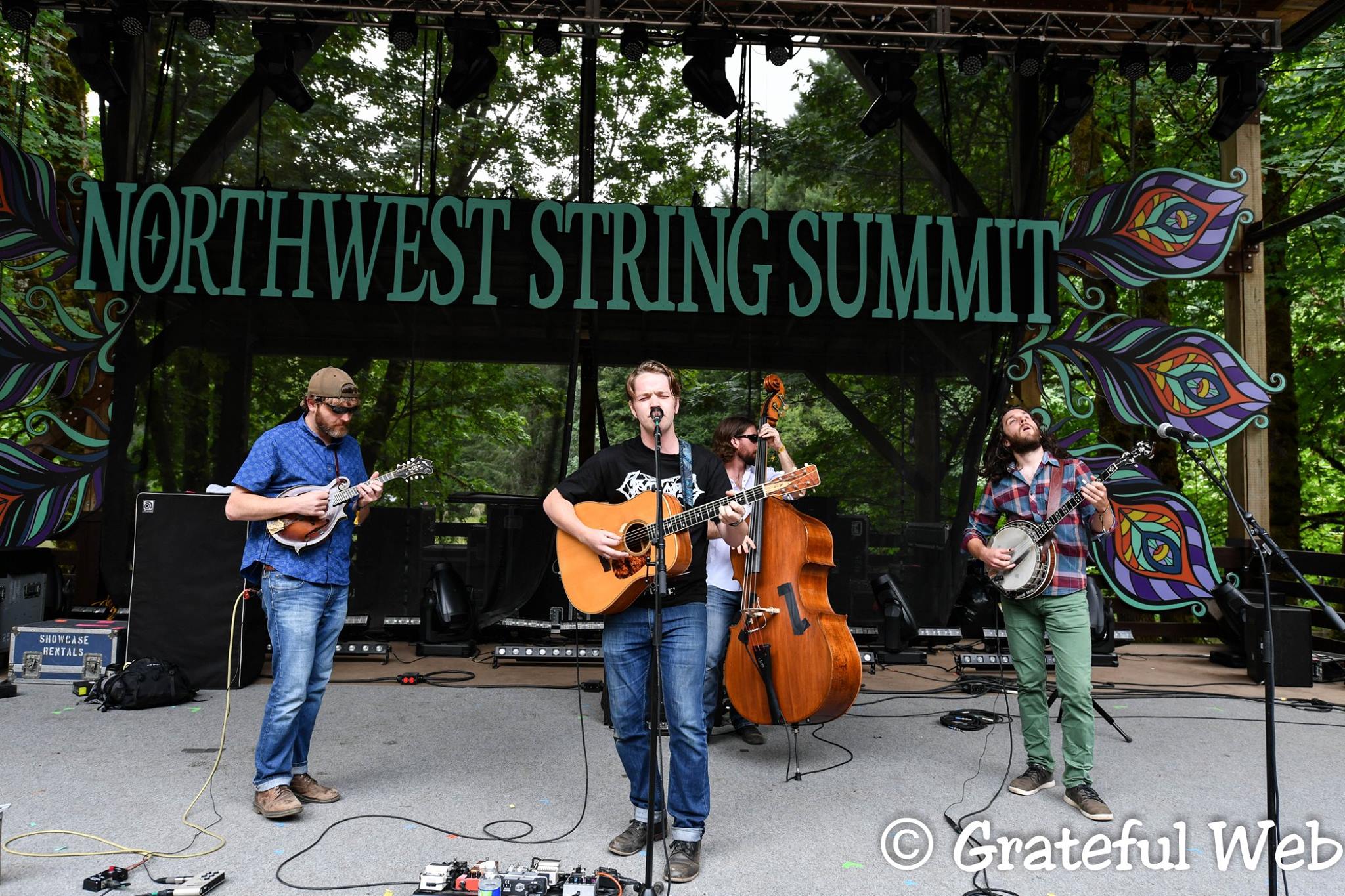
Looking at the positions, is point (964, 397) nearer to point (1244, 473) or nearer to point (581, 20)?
point (1244, 473)

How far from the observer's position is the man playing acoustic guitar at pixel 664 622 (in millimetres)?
3264

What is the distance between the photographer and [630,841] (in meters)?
3.36

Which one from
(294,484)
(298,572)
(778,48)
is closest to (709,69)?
(778,48)

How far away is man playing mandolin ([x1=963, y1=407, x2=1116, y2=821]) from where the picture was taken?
396 centimetres

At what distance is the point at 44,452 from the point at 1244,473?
35.6 feet

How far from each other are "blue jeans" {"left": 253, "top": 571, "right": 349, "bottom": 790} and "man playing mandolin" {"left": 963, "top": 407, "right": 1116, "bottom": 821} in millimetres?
3128

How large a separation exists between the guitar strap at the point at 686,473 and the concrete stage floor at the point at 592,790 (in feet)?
4.51

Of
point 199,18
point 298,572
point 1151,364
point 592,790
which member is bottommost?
point 592,790

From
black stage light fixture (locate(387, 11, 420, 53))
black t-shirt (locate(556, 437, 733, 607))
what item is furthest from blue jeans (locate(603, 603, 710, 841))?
black stage light fixture (locate(387, 11, 420, 53))

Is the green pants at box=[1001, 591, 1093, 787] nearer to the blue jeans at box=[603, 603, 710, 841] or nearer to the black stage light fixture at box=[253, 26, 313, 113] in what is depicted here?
the blue jeans at box=[603, 603, 710, 841]

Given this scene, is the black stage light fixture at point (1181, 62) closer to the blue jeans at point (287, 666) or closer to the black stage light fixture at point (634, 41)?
the black stage light fixture at point (634, 41)

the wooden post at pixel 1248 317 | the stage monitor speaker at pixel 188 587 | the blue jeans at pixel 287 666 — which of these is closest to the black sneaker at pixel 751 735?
the blue jeans at pixel 287 666

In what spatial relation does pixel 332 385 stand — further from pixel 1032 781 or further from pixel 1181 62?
pixel 1181 62

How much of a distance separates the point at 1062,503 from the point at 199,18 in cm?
742
